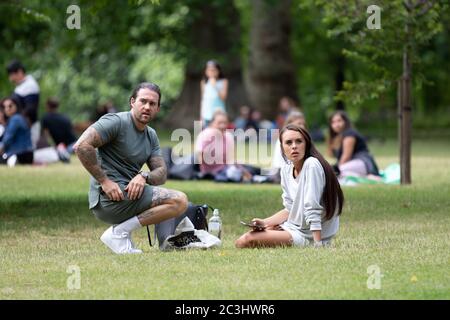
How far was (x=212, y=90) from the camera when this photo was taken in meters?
23.6

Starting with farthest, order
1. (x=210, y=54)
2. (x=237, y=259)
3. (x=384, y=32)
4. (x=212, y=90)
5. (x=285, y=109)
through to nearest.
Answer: (x=210, y=54) < (x=285, y=109) < (x=212, y=90) < (x=384, y=32) < (x=237, y=259)

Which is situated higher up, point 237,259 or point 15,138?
point 15,138

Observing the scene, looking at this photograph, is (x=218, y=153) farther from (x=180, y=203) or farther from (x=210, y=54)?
(x=210, y=54)

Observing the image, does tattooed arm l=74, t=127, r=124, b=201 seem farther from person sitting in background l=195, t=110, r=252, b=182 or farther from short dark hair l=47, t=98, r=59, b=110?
Result: short dark hair l=47, t=98, r=59, b=110

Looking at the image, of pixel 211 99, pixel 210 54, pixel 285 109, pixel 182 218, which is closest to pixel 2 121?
pixel 211 99

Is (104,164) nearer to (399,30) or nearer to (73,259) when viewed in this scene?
(73,259)

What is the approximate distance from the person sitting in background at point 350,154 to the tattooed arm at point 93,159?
31.4 feet

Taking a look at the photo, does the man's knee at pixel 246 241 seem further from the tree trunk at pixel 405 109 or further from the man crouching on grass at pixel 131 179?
the tree trunk at pixel 405 109

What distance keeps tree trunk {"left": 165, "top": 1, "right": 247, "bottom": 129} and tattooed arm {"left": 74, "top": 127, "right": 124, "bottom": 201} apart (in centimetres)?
2718

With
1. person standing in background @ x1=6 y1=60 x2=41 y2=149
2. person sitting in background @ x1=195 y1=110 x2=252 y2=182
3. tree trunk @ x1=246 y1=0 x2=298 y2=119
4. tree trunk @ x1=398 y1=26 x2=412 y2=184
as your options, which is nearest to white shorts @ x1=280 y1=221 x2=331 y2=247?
tree trunk @ x1=398 y1=26 x2=412 y2=184

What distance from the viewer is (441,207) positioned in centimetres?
1520

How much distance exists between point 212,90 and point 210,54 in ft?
51.0

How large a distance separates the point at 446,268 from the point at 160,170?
290 centimetres
